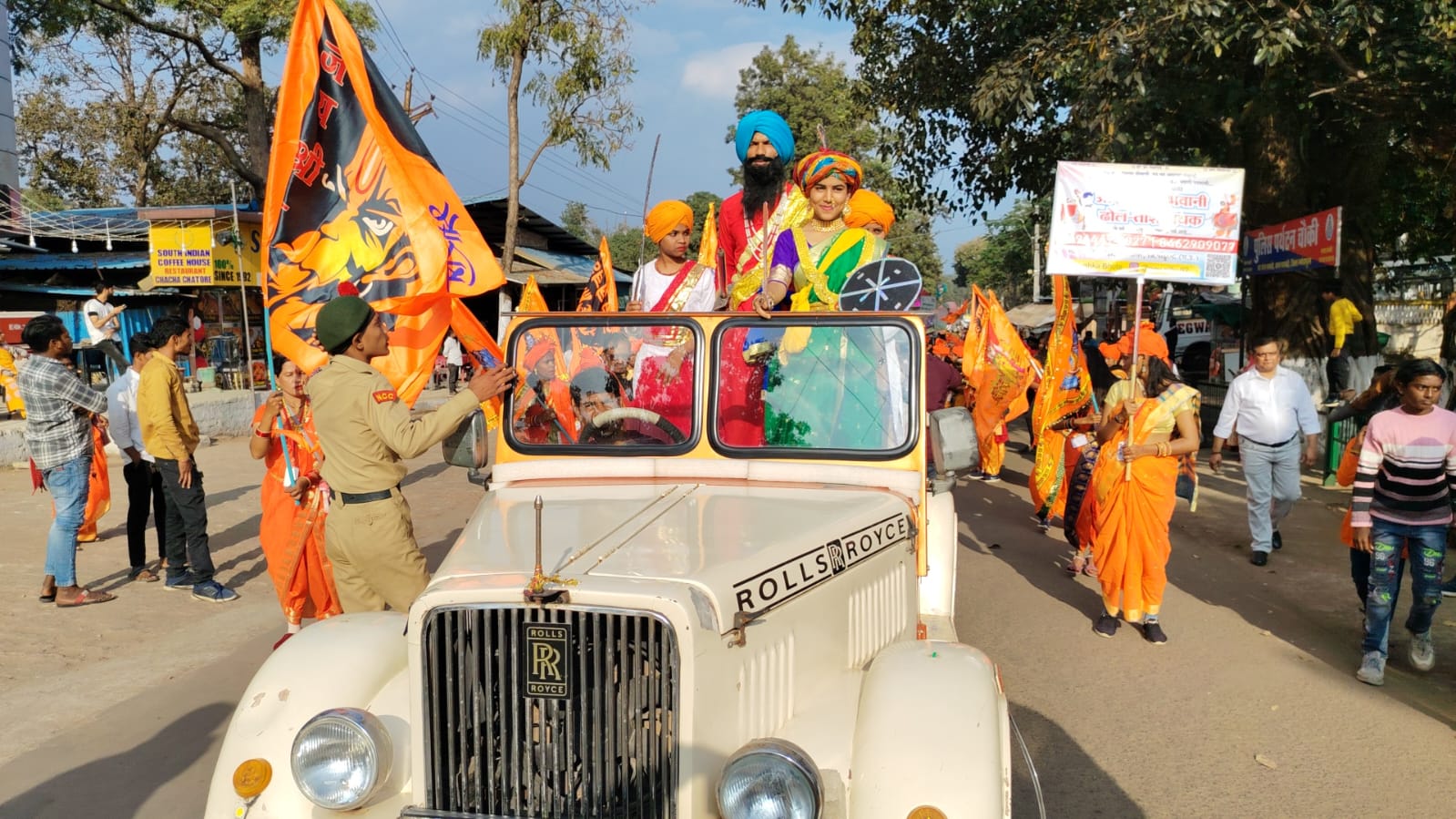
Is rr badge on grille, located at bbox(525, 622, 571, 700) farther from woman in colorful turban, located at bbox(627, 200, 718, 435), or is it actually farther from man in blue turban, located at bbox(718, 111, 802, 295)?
man in blue turban, located at bbox(718, 111, 802, 295)

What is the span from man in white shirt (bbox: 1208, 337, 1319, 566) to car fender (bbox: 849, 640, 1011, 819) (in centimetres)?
549

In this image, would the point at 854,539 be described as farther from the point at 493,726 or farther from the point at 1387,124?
the point at 1387,124

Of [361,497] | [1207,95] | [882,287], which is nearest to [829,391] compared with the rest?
[882,287]

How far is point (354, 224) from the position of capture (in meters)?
4.66

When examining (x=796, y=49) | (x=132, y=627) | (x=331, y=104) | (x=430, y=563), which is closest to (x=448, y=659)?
(x=331, y=104)

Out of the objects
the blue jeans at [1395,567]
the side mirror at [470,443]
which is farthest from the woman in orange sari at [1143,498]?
the side mirror at [470,443]

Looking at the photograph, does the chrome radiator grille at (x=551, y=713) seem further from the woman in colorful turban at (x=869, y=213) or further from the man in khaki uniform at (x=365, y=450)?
the woman in colorful turban at (x=869, y=213)

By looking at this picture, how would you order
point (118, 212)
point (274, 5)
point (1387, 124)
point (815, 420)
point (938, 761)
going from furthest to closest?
1. point (118, 212)
2. point (274, 5)
3. point (1387, 124)
4. point (815, 420)
5. point (938, 761)

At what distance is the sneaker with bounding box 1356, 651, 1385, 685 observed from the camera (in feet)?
16.5

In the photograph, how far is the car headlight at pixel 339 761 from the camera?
2.48m

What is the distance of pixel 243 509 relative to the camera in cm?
980

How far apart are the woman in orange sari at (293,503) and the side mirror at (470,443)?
1750 mm

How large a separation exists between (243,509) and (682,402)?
7685mm

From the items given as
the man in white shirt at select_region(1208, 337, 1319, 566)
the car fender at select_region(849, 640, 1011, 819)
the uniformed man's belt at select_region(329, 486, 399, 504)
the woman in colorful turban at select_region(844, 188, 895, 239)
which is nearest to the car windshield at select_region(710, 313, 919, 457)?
the car fender at select_region(849, 640, 1011, 819)
